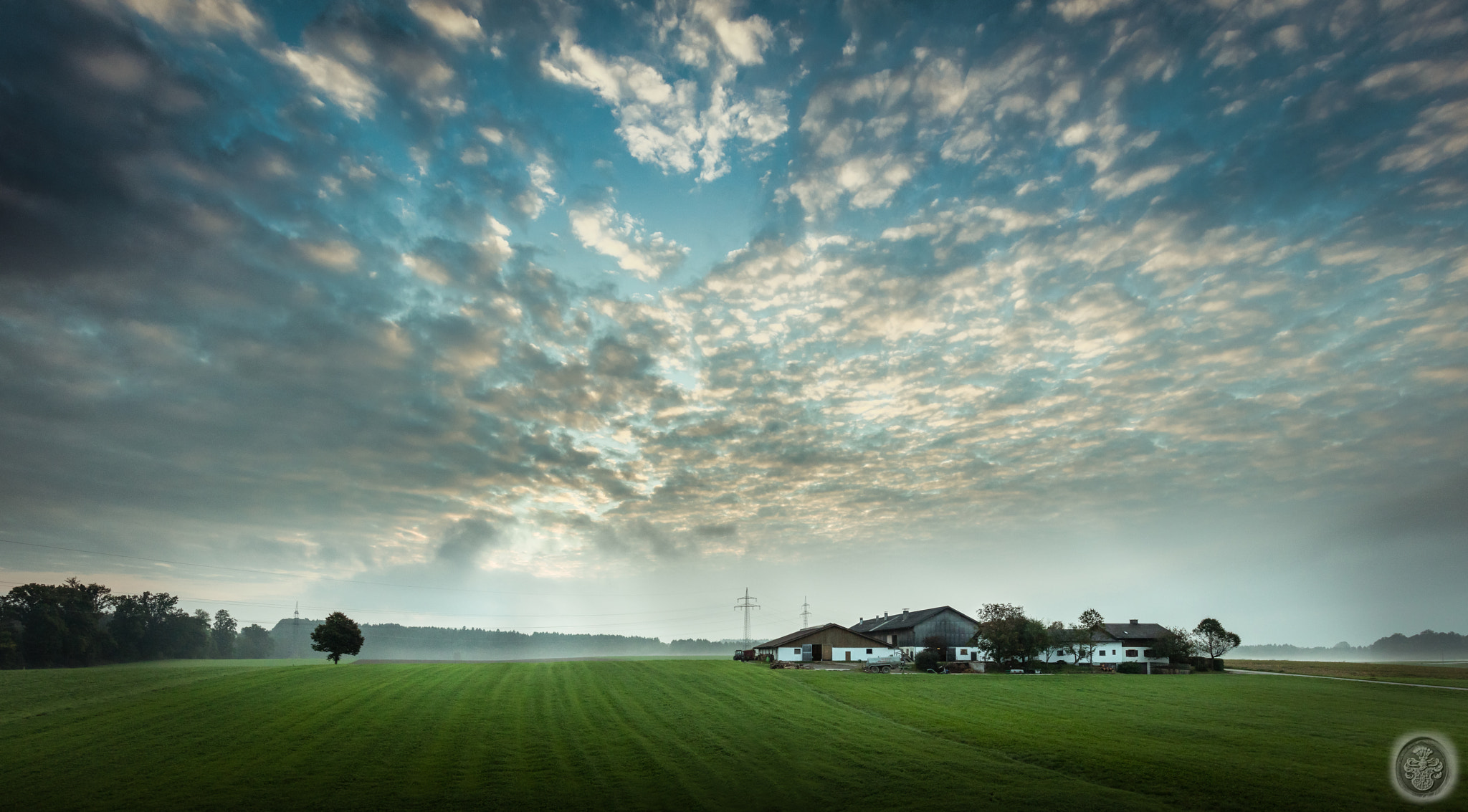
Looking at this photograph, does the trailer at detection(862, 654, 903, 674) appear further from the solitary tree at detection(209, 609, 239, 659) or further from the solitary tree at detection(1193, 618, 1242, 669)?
the solitary tree at detection(209, 609, 239, 659)

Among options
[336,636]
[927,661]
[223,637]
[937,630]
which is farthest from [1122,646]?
[223,637]

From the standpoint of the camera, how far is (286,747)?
35531mm

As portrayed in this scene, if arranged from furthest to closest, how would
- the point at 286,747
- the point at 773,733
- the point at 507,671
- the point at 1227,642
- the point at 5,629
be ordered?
the point at 5,629 < the point at 1227,642 < the point at 507,671 < the point at 773,733 < the point at 286,747

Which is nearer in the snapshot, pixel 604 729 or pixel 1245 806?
pixel 1245 806

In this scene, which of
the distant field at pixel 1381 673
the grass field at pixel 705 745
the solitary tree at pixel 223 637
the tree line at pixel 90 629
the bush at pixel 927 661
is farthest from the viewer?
the solitary tree at pixel 223 637

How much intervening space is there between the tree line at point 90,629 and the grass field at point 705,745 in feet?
228

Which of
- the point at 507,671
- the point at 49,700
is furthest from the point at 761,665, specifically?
the point at 49,700

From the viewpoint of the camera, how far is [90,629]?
12112 centimetres

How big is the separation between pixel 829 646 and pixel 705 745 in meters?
69.7

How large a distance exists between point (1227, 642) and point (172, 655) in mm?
192747

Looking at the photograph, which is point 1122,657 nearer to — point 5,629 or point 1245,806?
point 1245,806

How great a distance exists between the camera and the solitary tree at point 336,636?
330ft

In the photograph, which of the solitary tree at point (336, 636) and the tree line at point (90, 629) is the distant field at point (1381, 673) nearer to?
the solitary tree at point (336, 636)

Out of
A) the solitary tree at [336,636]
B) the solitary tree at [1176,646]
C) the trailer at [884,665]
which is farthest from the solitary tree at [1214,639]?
the solitary tree at [336,636]
